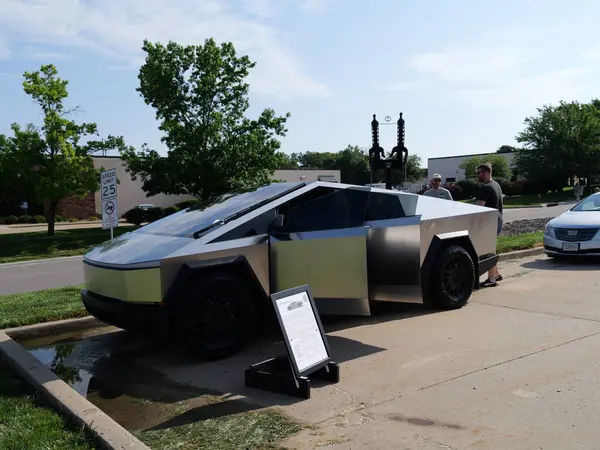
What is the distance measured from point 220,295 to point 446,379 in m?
2.11

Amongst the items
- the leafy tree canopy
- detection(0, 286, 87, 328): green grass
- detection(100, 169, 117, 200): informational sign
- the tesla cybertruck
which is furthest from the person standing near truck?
the leafy tree canopy

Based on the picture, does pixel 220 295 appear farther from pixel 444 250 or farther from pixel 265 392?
pixel 444 250

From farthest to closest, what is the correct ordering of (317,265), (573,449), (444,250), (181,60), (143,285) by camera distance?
(181,60), (444,250), (317,265), (143,285), (573,449)

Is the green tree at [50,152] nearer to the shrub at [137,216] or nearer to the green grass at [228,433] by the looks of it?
the shrub at [137,216]

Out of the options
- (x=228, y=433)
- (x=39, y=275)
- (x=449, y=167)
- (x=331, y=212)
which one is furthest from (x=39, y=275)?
(x=449, y=167)

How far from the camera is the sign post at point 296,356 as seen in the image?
14.6 ft

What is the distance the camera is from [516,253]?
1199cm

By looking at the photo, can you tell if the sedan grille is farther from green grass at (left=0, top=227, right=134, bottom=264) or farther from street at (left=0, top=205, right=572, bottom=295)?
green grass at (left=0, top=227, right=134, bottom=264)

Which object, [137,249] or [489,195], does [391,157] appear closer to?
[489,195]

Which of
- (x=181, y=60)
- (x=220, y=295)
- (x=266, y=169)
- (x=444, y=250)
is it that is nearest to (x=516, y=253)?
(x=444, y=250)

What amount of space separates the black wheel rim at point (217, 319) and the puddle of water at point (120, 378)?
542mm

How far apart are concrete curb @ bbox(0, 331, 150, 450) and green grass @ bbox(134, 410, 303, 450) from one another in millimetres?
225

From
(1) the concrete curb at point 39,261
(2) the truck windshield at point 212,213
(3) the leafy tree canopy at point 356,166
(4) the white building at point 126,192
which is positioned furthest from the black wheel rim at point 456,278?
(3) the leafy tree canopy at point 356,166

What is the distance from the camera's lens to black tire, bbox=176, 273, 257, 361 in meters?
5.17
